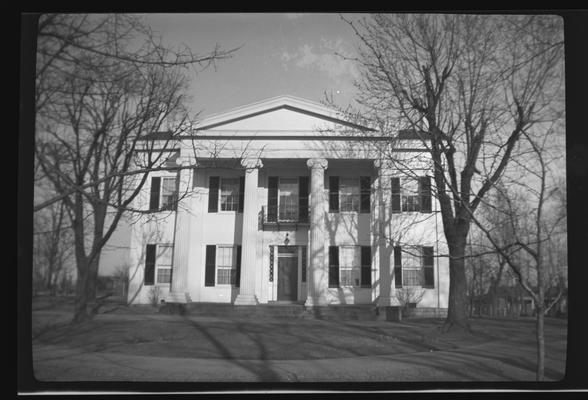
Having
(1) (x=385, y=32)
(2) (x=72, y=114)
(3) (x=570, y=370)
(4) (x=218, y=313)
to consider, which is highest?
(1) (x=385, y=32)

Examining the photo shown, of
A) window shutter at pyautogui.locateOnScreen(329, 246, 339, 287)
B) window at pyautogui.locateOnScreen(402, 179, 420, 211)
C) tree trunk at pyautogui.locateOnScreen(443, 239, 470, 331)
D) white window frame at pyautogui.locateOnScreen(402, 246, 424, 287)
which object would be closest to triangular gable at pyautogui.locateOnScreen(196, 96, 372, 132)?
window at pyautogui.locateOnScreen(402, 179, 420, 211)

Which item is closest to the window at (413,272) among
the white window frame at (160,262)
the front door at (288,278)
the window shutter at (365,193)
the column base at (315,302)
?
the window shutter at (365,193)

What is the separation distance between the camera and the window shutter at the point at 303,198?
667 inches

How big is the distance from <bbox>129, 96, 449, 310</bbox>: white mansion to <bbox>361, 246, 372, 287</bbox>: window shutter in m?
0.03

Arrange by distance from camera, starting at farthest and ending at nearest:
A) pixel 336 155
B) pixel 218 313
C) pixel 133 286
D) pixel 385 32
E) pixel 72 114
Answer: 1. pixel 133 286
2. pixel 336 155
3. pixel 218 313
4. pixel 385 32
5. pixel 72 114

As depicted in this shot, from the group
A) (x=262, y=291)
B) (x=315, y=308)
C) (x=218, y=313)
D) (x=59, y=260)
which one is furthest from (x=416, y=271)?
(x=59, y=260)

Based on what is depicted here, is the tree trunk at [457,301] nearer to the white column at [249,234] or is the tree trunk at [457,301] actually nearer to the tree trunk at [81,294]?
the white column at [249,234]

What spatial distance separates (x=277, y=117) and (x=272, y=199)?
2.81 m

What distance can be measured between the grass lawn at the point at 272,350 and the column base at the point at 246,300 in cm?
281

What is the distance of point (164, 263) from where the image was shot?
57.4ft

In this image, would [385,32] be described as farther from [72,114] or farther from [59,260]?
[59,260]

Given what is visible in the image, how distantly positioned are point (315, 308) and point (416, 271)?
3.59 meters

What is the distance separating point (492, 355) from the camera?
29.9 feet

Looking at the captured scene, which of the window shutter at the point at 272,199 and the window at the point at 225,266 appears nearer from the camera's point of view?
the window shutter at the point at 272,199
